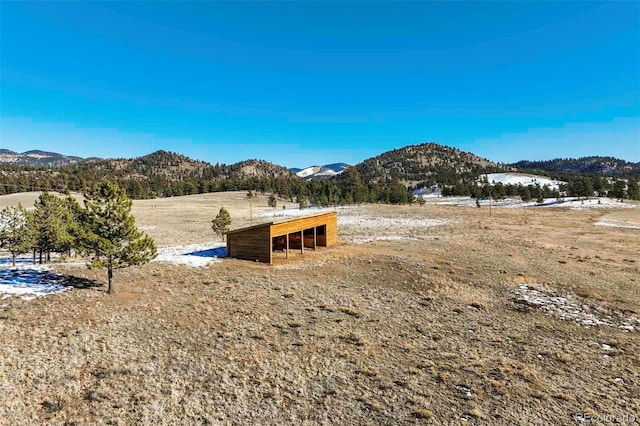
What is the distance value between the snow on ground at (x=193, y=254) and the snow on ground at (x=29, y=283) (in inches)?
280

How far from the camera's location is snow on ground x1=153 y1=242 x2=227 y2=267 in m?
27.6

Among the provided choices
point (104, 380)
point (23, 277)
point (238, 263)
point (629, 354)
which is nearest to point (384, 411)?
point (104, 380)

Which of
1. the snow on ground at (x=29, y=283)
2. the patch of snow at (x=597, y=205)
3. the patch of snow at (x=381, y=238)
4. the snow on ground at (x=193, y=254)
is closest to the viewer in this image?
the snow on ground at (x=29, y=283)

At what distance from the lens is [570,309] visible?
18781mm

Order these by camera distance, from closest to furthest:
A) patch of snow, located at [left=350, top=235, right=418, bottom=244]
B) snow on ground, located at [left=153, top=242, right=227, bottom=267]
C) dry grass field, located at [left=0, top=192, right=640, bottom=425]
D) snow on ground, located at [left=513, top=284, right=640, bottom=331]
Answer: dry grass field, located at [left=0, top=192, right=640, bottom=425]
snow on ground, located at [left=513, top=284, right=640, bottom=331]
snow on ground, located at [left=153, top=242, right=227, bottom=267]
patch of snow, located at [left=350, top=235, right=418, bottom=244]

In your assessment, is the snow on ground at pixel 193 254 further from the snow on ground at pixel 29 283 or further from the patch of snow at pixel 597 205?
the patch of snow at pixel 597 205

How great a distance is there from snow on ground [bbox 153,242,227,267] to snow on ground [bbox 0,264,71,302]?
7105 mm

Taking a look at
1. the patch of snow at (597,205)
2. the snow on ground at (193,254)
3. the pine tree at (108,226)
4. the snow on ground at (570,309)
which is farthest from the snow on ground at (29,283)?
the patch of snow at (597,205)

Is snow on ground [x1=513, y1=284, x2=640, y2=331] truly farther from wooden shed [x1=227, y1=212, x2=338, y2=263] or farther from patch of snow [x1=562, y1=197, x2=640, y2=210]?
patch of snow [x1=562, y1=197, x2=640, y2=210]

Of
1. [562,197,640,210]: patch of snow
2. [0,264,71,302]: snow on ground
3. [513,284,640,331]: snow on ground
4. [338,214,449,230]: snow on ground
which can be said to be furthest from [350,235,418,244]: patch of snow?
[562,197,640,210]: patch of snow

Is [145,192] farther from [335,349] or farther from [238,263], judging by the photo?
[335,349]

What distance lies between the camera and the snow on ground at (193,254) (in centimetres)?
2764

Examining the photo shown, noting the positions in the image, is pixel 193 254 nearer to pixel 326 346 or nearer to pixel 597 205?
pixel 326 346

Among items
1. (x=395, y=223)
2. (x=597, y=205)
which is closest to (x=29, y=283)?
(x=395, y=223)
